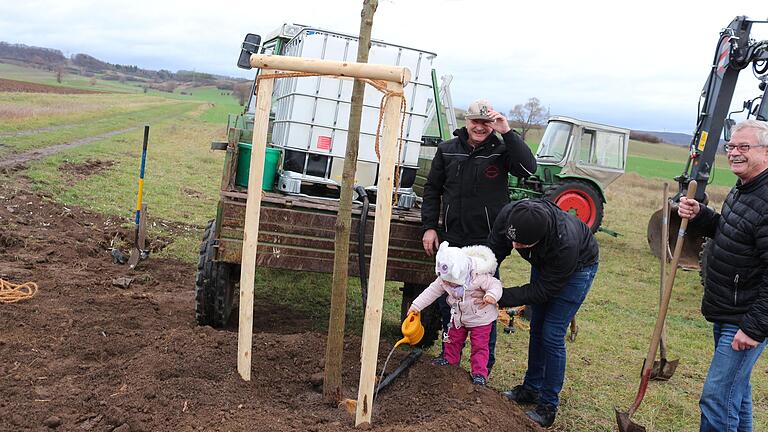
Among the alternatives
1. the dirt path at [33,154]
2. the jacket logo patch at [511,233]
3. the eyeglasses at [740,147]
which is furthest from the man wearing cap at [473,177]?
the dirt path at [33,154]

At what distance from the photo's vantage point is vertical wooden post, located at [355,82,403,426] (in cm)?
330

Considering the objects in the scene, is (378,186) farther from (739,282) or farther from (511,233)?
(739,282)

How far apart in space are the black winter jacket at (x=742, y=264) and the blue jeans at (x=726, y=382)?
0.14 metres

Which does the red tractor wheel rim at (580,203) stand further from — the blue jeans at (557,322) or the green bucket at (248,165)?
the blue jeans at (557,322)

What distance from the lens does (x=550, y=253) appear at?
4.00 metres

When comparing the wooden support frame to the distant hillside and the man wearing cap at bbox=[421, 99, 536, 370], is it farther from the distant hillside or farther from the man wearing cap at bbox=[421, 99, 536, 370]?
the distant hillside

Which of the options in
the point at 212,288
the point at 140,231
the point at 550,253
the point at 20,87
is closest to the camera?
the point at 550,253

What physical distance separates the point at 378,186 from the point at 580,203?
35.0ft

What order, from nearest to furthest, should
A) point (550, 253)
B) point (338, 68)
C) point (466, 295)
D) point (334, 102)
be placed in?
point (338, 68) < point (550, 253) < point (466, 295) < point (334, 102)

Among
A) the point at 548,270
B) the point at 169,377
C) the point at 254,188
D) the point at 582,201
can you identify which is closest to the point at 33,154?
the point at 582,201

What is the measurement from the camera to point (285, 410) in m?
3.66

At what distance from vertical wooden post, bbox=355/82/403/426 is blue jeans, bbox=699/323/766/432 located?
1860 mm

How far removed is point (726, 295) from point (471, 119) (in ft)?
6.10

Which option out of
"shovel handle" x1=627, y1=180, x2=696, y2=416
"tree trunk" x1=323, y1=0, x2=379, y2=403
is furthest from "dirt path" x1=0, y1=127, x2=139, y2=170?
"shovel handle" x1=627, y1=180, x2=696, y2=416
